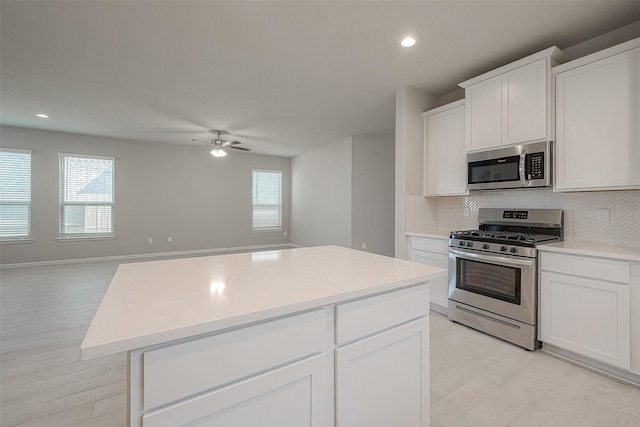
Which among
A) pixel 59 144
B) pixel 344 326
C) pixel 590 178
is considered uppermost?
pixel 59 144

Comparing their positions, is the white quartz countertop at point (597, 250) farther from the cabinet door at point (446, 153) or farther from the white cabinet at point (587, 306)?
the cabinet door at point (446, 153)

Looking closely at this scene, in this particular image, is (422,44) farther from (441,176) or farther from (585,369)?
(585,369)

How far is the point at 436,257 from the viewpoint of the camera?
3.09 metres

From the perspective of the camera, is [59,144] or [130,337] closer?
[130,337]

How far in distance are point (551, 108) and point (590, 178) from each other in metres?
0.66

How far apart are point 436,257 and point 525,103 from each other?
1.68 metres

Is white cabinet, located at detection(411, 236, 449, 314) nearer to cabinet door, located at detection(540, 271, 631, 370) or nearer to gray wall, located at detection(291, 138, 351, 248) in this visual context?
cabinet door, located at detection(540, 271, 631, 370)

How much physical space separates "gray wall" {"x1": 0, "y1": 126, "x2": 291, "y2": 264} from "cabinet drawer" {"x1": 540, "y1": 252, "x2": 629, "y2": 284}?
258 inches

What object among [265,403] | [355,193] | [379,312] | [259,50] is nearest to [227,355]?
[265,403]

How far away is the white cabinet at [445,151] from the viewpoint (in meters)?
3.12

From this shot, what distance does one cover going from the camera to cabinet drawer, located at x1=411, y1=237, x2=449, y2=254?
3.02 m

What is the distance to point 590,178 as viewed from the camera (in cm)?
218

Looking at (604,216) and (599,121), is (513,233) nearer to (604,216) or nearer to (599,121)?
(604,216)

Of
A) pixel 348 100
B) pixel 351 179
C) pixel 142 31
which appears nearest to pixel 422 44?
pixel 348 100
